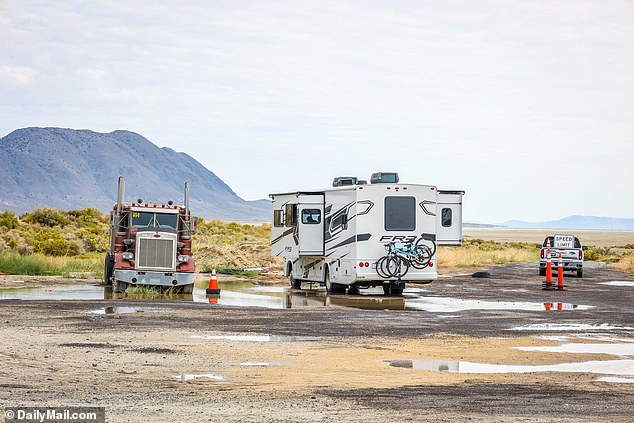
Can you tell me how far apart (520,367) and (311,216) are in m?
16.7

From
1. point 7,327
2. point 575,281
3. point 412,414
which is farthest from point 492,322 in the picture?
point 575,281

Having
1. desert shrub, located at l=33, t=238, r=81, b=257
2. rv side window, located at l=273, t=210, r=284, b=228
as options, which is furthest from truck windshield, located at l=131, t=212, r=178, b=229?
Answer: desert shrub, located at l=33, t=238, r=81, b=257

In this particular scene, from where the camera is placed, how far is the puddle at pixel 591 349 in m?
15.9

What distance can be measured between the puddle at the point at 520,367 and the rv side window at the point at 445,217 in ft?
51.9

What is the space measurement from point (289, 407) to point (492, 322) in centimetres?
1130

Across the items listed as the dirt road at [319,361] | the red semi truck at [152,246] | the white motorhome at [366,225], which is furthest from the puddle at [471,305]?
the red semi truck at [152,246]

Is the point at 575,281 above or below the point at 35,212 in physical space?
below

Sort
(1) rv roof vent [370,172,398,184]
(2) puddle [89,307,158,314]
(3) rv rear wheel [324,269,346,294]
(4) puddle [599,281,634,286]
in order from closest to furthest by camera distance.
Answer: (2) puddle [89,307,158,314] → (1) rv roof vent [370,172,398,184] → (3) rv rear wheel [324,269,346,294] → (4) puddle [599,281,634,286]

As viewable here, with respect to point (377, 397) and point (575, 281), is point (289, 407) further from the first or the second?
point (575, 281)

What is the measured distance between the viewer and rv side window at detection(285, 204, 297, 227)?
3122cm

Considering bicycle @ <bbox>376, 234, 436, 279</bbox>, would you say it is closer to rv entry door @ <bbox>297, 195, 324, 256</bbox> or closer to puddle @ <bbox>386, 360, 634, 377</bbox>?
rv entry door @ <bbox>297, 195, 324, 256</bbox>

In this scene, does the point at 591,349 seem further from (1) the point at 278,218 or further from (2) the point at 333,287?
(1) the point at 278,218

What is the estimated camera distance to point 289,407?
10.5 meters

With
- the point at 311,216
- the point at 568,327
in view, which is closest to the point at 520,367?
the point at 568,327
